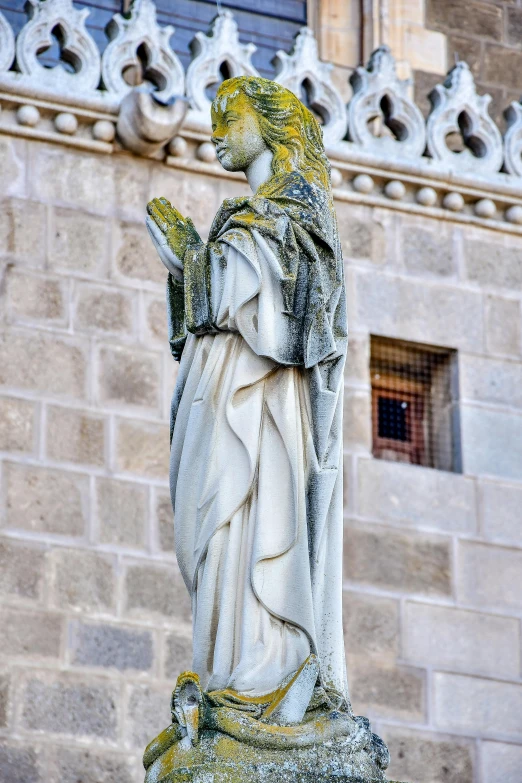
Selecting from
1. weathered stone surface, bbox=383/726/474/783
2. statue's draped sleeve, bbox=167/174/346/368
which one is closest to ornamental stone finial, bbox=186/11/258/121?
weathered stone surface, bbox=383/726/474/783

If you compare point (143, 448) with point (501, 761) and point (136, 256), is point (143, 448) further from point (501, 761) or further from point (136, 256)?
point (501, 761)

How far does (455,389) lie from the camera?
11.9 meters

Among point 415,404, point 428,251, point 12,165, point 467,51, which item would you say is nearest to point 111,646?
point 415,404

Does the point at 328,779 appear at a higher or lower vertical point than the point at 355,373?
lower

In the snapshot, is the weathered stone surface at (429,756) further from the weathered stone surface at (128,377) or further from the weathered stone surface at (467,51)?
the weathered stone surface at (467,51)

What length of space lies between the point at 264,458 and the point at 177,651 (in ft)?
12.2

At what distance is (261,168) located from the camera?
752 centimetres

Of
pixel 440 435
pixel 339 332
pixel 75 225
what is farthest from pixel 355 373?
pixel 339 332

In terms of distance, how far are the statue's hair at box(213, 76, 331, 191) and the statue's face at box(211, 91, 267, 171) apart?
0.02m

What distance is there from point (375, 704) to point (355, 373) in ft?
5.74

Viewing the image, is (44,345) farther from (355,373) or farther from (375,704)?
(375,704)

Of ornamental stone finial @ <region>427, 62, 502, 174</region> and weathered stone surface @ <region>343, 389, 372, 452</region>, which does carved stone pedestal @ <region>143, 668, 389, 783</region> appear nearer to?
weathered stone surface @ <region>343, 389, 372, 452</region>

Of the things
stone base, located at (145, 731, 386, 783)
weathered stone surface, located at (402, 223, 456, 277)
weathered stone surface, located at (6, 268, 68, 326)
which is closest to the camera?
stone base, located at (145, 731, 386, 783)

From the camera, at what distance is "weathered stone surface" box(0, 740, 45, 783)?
10.1 meters
